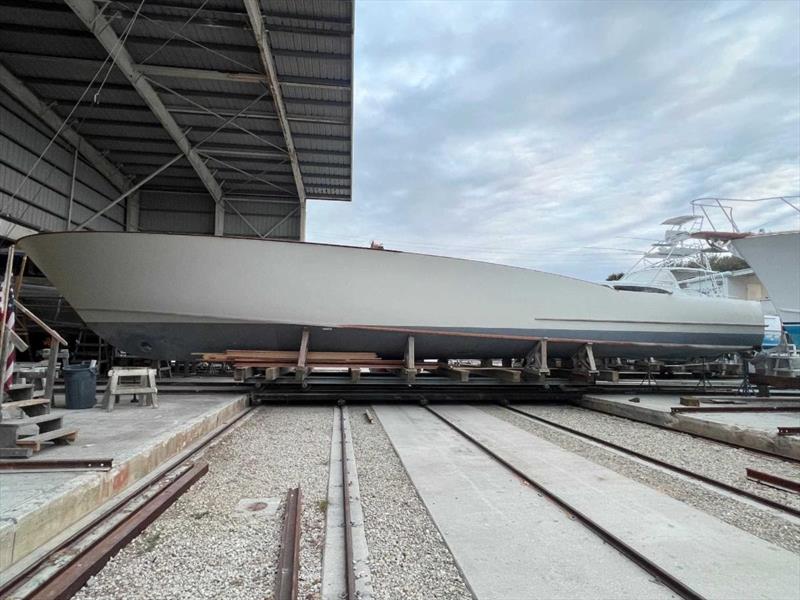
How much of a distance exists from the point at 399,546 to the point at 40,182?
1080 cm

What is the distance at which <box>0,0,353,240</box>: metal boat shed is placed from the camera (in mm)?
7746

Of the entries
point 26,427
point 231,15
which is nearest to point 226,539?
point 26,427

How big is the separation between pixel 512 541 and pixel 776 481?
2.42 m

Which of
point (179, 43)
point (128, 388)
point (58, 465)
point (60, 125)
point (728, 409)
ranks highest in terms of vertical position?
point (179, 43)

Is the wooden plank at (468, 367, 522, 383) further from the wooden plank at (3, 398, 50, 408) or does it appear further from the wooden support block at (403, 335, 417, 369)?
the wooden plank at (3, 398, 50, 408)

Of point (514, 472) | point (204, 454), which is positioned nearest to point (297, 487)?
point (204, 454)

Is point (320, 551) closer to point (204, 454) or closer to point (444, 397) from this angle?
point (204, 454)

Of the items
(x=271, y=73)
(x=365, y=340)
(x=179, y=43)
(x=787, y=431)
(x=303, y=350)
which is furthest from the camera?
(x=271, y=73)

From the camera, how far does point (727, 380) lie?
11664 mm

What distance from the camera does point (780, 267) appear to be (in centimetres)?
1110

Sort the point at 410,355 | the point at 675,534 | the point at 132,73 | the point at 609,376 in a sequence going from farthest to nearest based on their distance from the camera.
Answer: the point at 132,73 → the point at 609,376 → the point at 410,355 → the point at 675,534

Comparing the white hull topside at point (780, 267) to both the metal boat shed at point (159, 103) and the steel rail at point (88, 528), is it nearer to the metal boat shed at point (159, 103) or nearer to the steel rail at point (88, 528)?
the metal boat shed at point (159, 103)

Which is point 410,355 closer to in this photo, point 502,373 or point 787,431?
point 502,373

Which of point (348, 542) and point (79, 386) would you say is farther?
point (79, 386)
